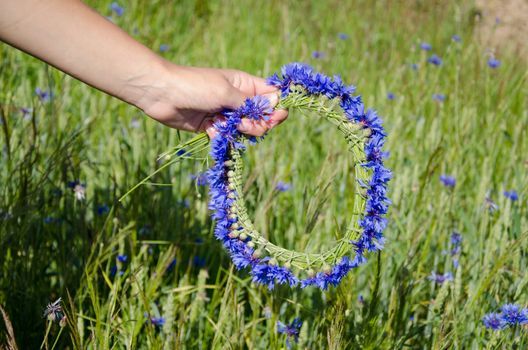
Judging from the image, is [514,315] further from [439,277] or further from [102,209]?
[102,209]

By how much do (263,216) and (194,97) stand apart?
688 millimetres

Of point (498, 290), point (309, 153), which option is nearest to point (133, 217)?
→ point (309, 153)

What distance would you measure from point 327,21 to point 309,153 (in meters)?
2.06

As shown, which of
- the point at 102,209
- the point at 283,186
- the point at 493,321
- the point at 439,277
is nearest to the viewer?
the point at 493,321

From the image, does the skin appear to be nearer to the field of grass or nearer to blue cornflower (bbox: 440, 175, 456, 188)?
the field of grass

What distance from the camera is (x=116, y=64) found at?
4.92 feet

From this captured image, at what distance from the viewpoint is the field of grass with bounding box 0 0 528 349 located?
5.90 ft

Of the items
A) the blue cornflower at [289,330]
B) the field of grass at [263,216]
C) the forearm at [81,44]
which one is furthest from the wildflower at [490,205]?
the forearm at [81,44]

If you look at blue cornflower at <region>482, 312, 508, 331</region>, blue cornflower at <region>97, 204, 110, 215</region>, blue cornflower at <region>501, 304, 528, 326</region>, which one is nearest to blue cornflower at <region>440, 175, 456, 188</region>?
blue cornflower at <region>482, 312, 508, 331</region>

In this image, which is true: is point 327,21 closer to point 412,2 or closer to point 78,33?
point 412,2

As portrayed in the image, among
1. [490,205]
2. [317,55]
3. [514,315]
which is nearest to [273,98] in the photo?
[514,315]

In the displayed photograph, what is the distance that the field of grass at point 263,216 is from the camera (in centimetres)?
180

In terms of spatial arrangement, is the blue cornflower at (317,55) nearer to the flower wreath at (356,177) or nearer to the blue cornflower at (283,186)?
the blue cornflower at (283,186)

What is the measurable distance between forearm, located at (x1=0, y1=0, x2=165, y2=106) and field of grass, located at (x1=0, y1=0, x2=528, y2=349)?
0.83 ft
